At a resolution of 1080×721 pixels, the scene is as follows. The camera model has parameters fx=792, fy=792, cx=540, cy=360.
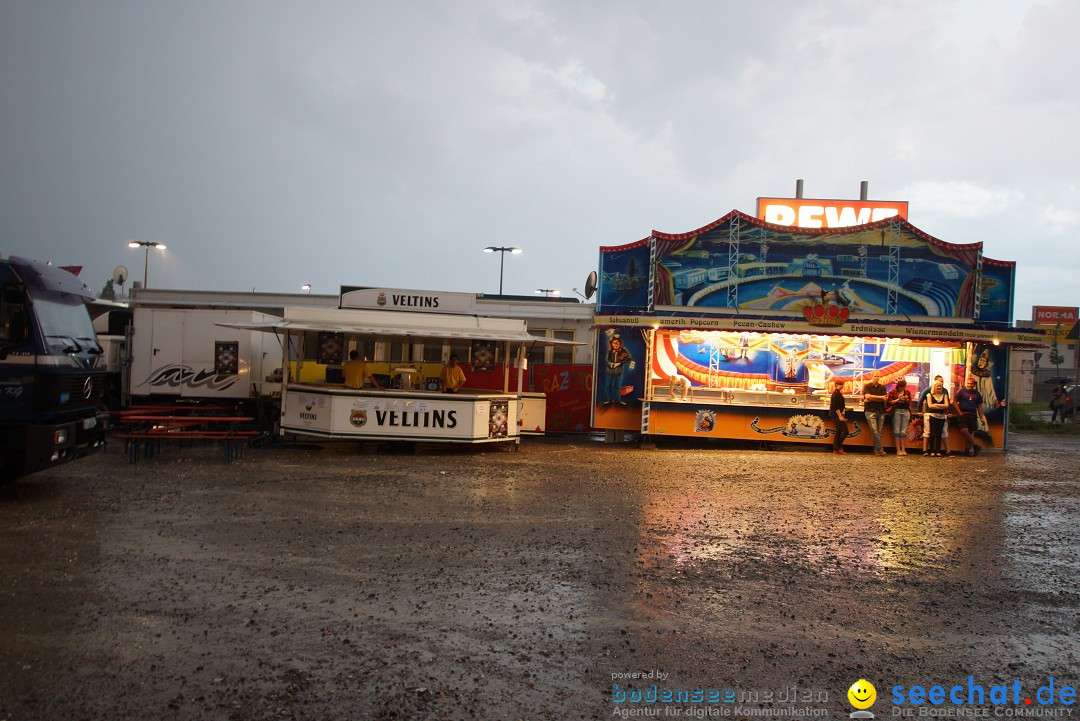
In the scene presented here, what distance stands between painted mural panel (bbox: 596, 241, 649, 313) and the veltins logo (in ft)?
45.2

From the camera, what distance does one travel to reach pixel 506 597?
19.5ft

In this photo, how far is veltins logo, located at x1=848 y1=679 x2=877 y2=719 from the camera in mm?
4207

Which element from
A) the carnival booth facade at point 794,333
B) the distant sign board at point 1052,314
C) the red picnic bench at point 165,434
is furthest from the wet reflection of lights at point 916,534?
the distant sign board at point 1052,314

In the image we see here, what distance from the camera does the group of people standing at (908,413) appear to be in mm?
16578

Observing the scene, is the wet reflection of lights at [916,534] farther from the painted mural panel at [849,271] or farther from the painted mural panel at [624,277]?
the painted mural panel at [624,277]

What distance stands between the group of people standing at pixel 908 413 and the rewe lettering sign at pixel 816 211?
543 cm

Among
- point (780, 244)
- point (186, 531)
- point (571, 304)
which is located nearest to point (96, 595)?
point (186, 531)

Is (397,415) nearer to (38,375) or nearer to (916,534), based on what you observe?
(38,375)

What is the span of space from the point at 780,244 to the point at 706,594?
1286cm

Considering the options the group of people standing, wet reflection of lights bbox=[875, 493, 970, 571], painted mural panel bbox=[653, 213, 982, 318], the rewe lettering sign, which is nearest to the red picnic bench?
wet reflection of lights bbox=[875, 493, 970, 571]

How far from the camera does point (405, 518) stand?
346 inches

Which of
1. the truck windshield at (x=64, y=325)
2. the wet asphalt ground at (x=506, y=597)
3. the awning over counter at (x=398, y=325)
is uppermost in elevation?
the awning over counter at (x=398, y=325)

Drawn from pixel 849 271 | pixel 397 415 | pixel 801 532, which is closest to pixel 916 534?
pixel 801 532

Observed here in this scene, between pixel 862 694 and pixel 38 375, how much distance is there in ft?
30.0
